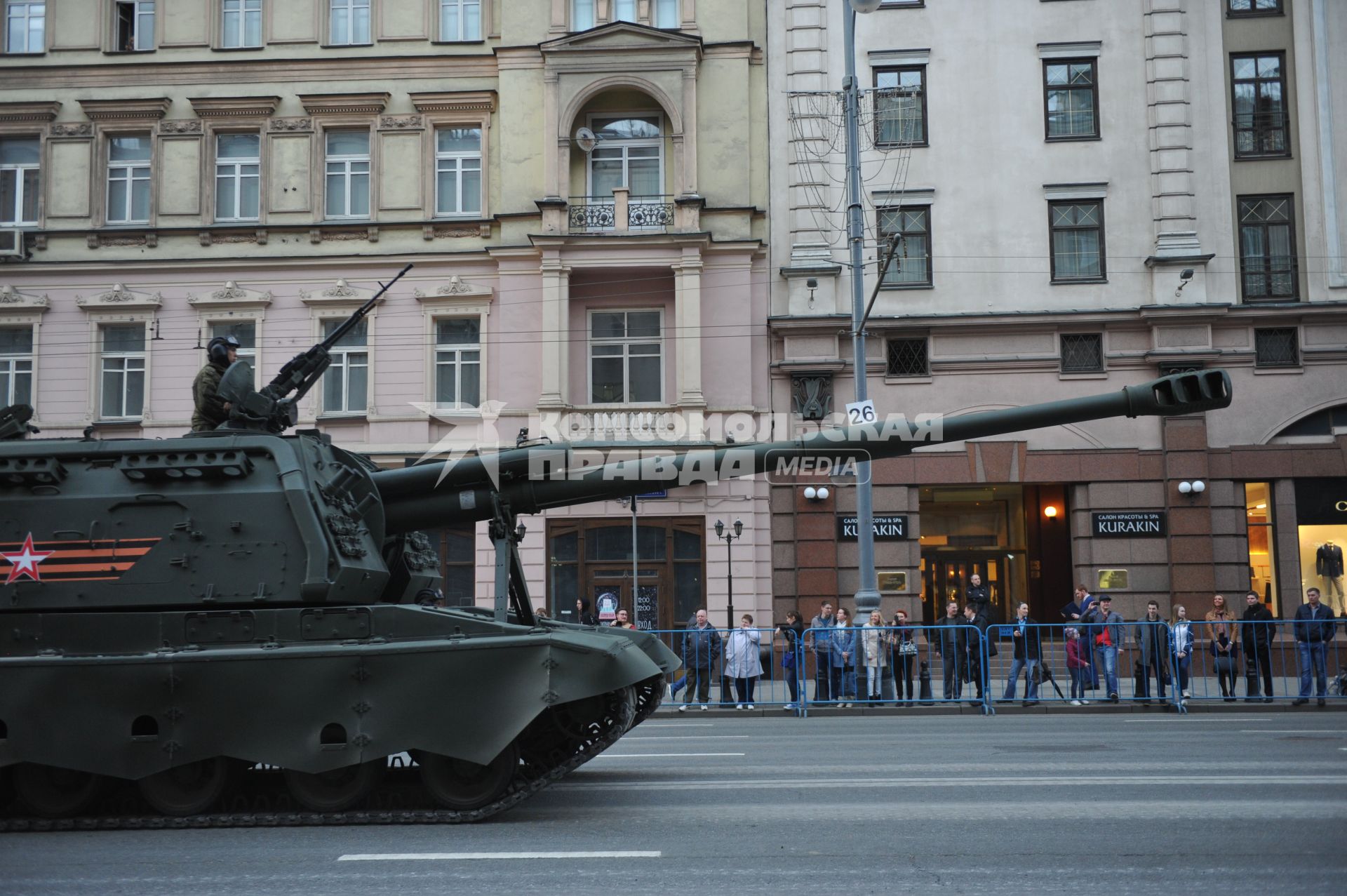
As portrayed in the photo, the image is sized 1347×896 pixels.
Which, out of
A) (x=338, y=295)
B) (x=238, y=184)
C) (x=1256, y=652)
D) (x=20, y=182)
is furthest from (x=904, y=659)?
(x=20, y=182)

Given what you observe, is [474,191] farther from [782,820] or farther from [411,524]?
[782,820]

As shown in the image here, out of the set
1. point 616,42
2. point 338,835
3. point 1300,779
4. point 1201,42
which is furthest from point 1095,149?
point 338,835

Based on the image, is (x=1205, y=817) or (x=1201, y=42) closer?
(x=1205, y=817)

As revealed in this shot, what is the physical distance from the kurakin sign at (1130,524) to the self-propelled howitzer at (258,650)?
50.8ft

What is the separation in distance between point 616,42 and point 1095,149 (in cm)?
939

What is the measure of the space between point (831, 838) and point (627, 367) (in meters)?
18.1

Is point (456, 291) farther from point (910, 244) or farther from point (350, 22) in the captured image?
point (910, 244)

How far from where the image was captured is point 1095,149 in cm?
2548

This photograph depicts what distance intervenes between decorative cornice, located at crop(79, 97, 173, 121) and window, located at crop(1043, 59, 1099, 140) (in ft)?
56.1

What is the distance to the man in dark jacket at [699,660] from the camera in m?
18.6

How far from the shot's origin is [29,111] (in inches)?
1018

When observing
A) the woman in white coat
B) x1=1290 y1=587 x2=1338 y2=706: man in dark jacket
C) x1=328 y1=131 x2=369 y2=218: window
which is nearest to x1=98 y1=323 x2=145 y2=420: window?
x1=328 y1=131 x2=369 y2=218: window

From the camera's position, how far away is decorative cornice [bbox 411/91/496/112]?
84.3 feet

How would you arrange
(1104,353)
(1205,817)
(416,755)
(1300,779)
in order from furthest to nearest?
(1104,353)
(1300,779)
(416,755)
(1205,817)
